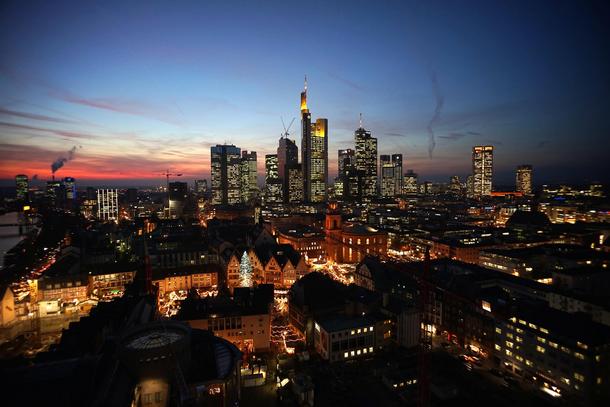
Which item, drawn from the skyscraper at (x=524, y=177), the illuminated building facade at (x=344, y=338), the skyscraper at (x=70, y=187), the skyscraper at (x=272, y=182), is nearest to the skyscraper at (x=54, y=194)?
the skyscraper at (x=70, y=187)

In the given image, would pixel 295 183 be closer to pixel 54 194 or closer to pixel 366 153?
pixel 366 153

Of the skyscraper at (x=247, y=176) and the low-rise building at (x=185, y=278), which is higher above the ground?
the skyscraper at (x=247, y=176)

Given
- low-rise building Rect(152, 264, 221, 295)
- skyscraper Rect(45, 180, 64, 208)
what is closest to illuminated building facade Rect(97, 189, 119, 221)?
skyscraper Rect(45, 180, 64, 208)

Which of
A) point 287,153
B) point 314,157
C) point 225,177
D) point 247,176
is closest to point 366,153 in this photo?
point 314,157

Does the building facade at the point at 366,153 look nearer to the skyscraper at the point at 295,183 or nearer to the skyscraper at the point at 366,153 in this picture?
the skyscraper at the point at 366,153

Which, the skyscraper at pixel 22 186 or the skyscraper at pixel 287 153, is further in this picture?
the skyscraper at pixel 287 153

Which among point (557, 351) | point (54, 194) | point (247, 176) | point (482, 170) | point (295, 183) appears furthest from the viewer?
point (482, 170)

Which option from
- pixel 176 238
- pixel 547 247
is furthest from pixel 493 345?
pixel 176 238
